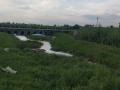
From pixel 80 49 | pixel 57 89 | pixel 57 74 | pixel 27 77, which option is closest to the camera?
pixel 57 89

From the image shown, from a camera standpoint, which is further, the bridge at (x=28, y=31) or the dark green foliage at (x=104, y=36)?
the bridge at (x=28, y=31)

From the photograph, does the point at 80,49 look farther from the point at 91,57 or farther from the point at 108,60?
the point at 108,60

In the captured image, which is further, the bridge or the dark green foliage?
the bridge

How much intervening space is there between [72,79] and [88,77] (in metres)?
1.19

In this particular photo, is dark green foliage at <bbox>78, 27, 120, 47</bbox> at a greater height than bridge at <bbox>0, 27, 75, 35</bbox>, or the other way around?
dark green foliage at <bbox>78, 27, 120, 47</bbox>

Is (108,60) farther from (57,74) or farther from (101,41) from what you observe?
(101,41)

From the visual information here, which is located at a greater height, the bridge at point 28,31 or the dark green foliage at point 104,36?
the dark green foliage at point 104,36

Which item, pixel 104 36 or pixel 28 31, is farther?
pixel 28 31

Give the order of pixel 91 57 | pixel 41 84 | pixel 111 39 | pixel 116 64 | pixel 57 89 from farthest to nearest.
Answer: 1. pixel 111 39
2. pixel 91 57
3. pixel 116 64
4. pixel 41 84
5. pixel 57 89

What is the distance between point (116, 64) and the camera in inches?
937

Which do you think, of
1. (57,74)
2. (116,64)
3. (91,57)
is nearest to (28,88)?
(57,74)

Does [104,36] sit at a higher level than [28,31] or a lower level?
higher

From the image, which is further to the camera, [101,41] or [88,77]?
[101,41]

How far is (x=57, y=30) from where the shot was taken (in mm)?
95562
